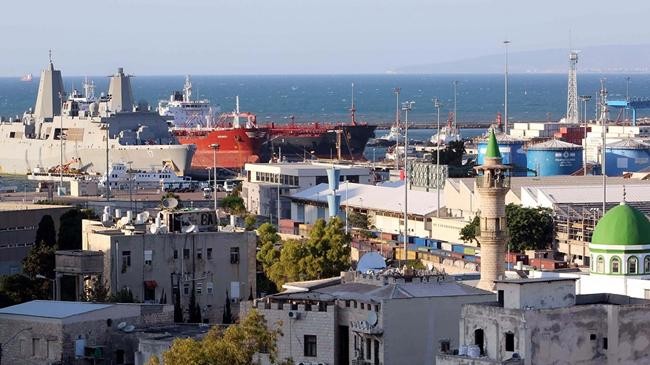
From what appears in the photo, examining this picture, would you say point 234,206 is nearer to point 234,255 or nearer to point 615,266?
point 234,255

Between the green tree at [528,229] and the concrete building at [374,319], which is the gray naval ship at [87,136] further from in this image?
the concrete building at [374,319]

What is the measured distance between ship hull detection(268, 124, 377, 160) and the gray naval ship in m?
9.53

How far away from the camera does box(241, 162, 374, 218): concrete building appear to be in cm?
10188

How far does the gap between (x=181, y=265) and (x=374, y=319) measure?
52.4 feet

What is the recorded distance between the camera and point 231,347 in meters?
35.4

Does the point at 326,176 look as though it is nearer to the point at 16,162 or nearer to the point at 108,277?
the point at 108,277

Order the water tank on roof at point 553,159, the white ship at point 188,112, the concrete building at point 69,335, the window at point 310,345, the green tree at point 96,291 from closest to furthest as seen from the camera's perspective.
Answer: the window at point 310,345, the concrete building at point 69,335, the green tree at point 96,291, the water tank on roof at point 553,159, the white ship at point 188,112

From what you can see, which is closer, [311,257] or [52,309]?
[52,309]

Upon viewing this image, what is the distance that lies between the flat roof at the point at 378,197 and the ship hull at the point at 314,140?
6945 cm

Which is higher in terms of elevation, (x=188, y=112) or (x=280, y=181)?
Result: (x=188, y=112)

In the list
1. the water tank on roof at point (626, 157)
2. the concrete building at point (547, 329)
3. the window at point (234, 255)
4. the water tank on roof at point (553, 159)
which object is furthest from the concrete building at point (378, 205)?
the concrete building at point (547, 329)

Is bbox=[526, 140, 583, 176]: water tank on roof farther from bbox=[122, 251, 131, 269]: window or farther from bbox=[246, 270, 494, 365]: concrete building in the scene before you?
bbox=[246, 270, 494, 365]: concrete building

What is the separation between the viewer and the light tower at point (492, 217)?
48344 millimetres

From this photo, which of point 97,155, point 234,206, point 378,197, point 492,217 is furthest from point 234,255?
point 97,155
